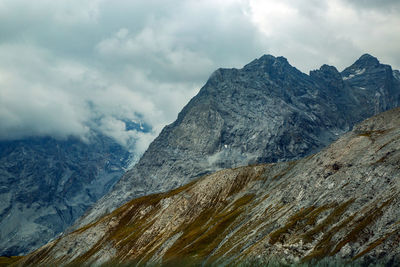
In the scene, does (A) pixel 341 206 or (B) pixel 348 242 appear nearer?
(B) pixel 348 242

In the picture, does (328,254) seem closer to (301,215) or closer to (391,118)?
(301,215)

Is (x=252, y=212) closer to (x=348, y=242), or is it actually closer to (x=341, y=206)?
(x=341, y=206)

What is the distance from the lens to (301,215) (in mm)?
127938

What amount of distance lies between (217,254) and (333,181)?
45.4 meters

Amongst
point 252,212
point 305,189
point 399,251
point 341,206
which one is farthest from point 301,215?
point 399,251

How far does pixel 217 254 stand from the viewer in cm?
13688

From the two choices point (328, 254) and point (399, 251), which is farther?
point (328, 254)

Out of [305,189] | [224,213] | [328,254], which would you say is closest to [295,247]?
[328,254]

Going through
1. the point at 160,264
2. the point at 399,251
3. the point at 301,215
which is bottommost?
the point at 399,251

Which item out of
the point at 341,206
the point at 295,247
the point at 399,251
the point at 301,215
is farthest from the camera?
the point at 301,215

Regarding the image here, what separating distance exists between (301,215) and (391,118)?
8898cm

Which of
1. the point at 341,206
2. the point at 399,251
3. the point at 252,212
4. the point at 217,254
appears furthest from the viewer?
the point at 252,212

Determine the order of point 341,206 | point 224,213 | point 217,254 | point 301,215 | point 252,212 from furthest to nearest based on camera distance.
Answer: point 224,213
point 252,212
point 217,254
point 301,215
point 341,206

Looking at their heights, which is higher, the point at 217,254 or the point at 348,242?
the point at 217,254
